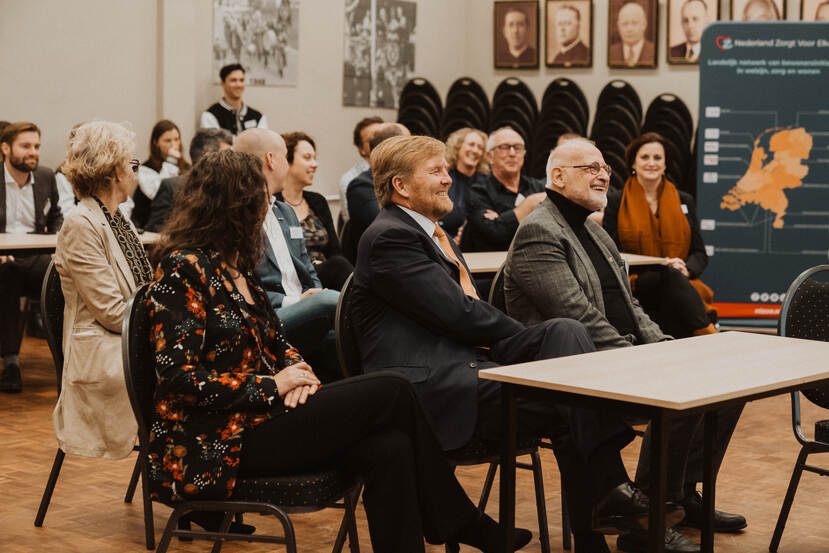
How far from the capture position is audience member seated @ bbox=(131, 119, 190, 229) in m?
8.07

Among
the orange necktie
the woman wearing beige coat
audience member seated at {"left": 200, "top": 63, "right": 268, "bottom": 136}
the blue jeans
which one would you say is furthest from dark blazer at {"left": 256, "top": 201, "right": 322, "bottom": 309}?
audience member seated at {"left": 200, "top": 63, "right": 268, "bottom": 136}

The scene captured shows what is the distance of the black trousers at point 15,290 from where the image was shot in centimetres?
643

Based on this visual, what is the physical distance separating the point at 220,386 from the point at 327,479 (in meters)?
0.33

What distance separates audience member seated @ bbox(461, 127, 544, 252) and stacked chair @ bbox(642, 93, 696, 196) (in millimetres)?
3146

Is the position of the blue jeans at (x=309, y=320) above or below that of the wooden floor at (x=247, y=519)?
above

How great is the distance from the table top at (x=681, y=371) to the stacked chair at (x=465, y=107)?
776 centimetres

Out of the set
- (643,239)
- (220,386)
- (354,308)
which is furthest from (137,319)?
(643,239)

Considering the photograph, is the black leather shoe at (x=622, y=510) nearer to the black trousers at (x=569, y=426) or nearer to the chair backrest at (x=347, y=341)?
the black trousers at (x=569, y=426)

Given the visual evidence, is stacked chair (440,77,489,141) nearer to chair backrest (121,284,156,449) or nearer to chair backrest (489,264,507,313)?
chair backrest (489,264,507,313)

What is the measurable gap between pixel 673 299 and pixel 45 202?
3.94 metres

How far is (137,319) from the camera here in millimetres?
2879

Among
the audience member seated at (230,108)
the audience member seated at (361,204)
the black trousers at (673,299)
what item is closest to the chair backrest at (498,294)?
the audience member seated at (361,204)

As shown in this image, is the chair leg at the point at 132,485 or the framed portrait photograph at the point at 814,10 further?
the framed portrait photograph at the point at 814,10

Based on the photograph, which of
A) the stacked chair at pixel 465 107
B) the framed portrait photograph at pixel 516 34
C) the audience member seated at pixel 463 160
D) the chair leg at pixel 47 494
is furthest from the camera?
the framed portrait photograph at pixel 516 34
